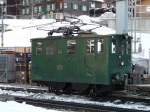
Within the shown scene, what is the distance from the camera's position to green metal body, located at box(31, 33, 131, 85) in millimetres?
21766

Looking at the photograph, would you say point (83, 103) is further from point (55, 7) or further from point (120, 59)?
point (55, 7)

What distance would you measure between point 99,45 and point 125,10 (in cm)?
483

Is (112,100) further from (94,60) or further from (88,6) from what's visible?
(88,6)

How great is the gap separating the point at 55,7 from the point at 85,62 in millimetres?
79540

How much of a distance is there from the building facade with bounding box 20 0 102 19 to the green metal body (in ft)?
238

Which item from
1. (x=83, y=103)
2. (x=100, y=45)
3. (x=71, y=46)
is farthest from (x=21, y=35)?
(x=83, y=103)

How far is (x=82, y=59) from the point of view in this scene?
22625 millimetres

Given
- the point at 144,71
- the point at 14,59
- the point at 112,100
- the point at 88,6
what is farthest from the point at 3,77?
the point at 88,6

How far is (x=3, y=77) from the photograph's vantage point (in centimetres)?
3109

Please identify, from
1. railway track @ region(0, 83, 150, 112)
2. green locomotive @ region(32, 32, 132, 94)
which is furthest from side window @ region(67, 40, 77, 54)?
railway track @ region(0, 83, 150, 112)

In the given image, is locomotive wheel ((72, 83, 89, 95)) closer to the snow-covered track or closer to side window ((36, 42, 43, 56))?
the snow-covered track

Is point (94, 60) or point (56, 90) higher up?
point (94, 60)

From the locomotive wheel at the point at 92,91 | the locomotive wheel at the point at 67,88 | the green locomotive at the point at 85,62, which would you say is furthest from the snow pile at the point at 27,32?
the locomotive wheel at the point at 92,91

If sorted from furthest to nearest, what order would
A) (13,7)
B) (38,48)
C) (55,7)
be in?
(13,7) → (55,7) → (38,48)
